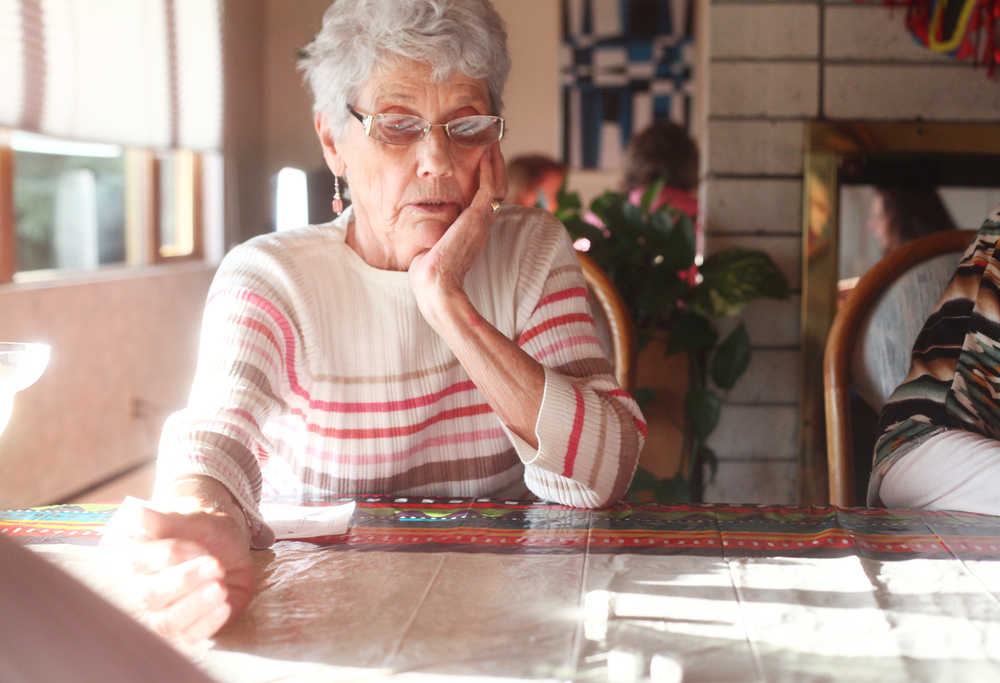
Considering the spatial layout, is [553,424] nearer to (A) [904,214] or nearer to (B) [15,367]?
(B) [15,367]

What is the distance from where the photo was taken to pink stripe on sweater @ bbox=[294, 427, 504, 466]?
4.24 feet

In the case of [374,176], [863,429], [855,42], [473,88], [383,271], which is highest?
[855,42]

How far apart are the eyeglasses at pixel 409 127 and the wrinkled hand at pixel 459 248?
1.9 inches

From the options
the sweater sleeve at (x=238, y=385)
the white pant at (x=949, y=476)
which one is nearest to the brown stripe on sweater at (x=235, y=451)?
the sweater sleeve at (x=238, y=385)

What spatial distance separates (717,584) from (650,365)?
69.8 inches

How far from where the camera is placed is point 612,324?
5.00 feet

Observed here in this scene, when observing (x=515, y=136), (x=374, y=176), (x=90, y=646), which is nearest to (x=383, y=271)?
(x=374, y=176)

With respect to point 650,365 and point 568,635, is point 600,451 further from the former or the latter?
point 650,365

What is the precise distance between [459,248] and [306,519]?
0.42m

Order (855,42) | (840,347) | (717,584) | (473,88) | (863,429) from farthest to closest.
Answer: (855,42) < (863,429) < (840,347) < (473,88) < (717,584)

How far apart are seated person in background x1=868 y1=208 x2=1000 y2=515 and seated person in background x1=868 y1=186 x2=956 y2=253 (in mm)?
1140

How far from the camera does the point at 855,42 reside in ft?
7.80

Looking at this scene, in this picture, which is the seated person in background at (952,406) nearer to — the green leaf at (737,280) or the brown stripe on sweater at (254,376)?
the brown stripe on sweater at (254,376)

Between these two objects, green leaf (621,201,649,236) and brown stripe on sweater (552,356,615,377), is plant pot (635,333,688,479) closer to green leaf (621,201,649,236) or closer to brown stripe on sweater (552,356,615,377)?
green leaf (621,201,649,236)
